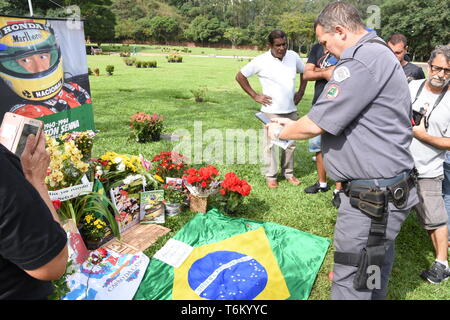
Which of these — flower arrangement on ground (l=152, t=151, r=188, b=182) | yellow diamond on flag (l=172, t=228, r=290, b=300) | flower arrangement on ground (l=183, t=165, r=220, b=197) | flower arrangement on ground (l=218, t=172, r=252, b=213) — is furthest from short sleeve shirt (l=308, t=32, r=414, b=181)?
flower arrangement on ground (l=152, t=151, r=188, b=182)

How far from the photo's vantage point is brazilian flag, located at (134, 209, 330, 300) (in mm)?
2752

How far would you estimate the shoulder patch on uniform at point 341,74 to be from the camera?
175 centimetres

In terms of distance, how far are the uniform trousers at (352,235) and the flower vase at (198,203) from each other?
2.11 meters

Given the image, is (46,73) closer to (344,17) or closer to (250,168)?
(250,168)

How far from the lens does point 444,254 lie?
294 centimetres

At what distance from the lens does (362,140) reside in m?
1.84

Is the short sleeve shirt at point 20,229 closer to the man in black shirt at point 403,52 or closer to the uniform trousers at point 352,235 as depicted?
the uniform trousers at point 352,235

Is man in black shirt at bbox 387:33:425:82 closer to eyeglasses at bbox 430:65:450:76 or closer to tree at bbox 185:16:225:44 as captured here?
eyeglasses at bbox 430:65:450:76

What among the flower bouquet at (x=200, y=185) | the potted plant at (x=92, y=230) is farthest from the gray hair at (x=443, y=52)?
the potted plant at (x=92, y=230)

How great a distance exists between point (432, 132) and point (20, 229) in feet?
10.6

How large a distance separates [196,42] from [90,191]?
3051 inches

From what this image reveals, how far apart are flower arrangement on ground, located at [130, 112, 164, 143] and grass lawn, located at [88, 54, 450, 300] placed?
8.4 inches

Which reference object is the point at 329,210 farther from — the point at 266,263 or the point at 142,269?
the point at 142,269
